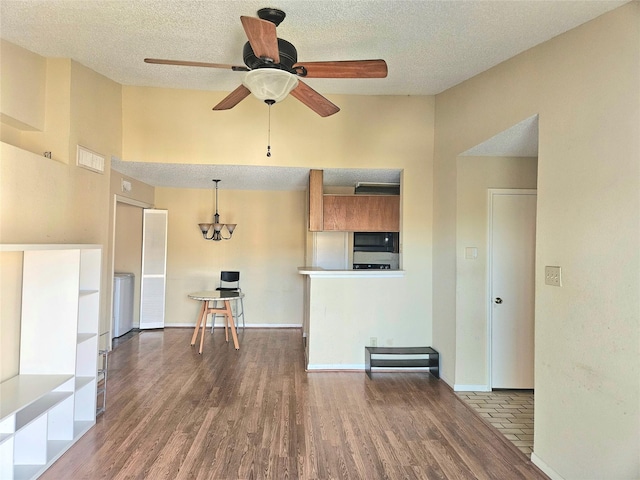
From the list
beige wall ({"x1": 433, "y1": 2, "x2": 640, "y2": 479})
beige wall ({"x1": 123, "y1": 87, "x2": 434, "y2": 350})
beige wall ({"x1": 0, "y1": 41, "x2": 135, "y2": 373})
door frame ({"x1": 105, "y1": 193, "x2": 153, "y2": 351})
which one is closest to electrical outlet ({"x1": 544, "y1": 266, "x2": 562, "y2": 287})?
beige wall ({"x1": 433, "y1": 2, "x2": 640, "y2": 479})

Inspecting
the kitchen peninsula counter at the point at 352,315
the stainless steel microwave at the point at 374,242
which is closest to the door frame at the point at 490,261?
the kitchen peninsula counter at the point at 352,315

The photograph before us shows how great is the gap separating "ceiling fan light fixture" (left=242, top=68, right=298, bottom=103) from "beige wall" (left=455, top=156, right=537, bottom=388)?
2.19 m

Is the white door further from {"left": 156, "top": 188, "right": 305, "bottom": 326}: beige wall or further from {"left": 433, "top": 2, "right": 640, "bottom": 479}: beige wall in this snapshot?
{"left": 156, "top": 188, "right": 305, "bottom": 326}: beige wall

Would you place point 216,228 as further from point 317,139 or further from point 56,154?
point 56,154

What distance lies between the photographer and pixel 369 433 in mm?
2773

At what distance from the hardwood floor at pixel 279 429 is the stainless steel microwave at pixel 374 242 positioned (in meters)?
2.29

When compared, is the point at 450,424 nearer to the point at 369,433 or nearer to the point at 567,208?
the point at 369,433

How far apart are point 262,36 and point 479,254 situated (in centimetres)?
288

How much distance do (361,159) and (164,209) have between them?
12.0ft

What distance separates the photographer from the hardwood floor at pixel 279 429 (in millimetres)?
2314

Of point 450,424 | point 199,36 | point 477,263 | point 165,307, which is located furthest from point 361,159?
point 165,307

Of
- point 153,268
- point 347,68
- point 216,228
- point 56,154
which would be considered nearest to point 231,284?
point 216,228

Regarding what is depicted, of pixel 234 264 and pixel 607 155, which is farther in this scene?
pixel 234 264

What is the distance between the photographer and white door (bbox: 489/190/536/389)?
3729 millimetres
